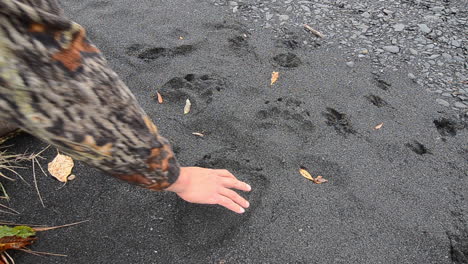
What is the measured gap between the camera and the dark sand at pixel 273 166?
185 centimetres

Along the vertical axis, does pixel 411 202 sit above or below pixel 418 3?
below

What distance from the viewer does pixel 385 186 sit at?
2113 millimetres

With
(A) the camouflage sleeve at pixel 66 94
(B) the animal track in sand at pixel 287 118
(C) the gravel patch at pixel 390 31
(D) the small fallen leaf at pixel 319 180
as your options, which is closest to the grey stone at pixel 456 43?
(C) the gravel patch at pixel 390 31

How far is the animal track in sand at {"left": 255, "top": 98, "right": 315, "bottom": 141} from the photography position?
237 cm

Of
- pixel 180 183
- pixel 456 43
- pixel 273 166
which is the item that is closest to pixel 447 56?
pixel 456 43

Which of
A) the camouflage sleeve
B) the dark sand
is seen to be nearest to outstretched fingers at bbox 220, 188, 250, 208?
the dark sand

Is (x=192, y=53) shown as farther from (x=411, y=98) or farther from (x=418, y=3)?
(x=418, y=3)

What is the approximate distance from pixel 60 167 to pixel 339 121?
66.2 inches

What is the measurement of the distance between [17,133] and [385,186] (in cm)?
211

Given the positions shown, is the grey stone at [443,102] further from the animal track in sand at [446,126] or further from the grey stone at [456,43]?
the grey stone at [456,43]

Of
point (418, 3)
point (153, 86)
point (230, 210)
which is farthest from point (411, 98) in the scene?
point (153, 86)

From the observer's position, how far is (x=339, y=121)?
8.00 feet

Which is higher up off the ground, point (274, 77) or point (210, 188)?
point (210, 188)

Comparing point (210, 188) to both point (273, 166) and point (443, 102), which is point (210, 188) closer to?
point (273, 166)
